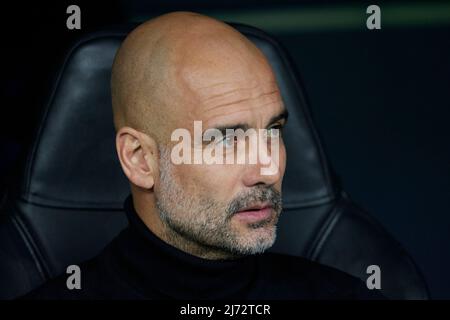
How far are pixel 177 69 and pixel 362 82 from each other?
992mm

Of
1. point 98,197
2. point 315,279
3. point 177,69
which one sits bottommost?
point 315,279

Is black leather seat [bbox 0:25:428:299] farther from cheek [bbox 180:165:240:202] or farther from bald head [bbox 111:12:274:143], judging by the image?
cheek [bbox 180:165:240:202]

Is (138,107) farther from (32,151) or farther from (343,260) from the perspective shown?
(343,260)

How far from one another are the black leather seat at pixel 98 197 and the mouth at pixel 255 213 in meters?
0.25

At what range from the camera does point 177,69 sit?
1312 millimetres

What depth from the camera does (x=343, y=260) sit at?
154cm

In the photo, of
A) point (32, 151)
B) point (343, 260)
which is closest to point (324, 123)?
point (343, 260)

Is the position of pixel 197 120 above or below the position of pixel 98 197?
above

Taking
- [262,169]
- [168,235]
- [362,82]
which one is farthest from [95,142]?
[362,82]

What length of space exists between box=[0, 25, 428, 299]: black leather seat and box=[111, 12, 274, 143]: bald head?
0.47ft

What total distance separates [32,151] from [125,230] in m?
0.21

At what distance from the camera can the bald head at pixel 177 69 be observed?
131 cm

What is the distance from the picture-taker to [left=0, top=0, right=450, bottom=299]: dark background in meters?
2.16

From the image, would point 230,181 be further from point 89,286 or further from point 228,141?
point 89,286
